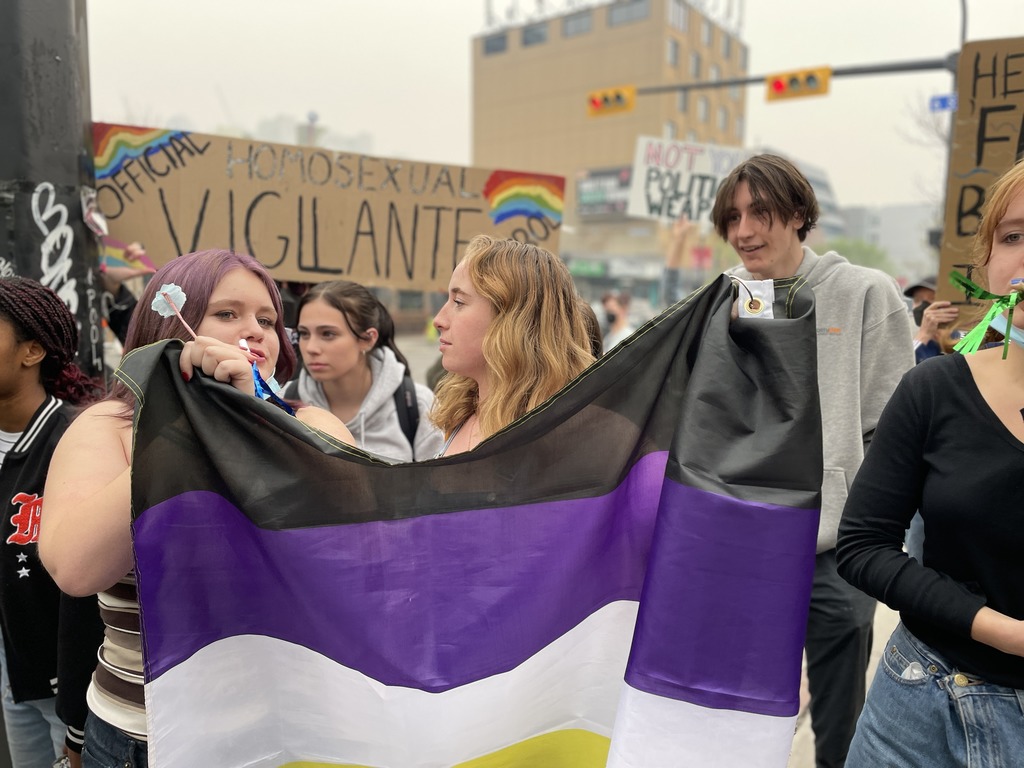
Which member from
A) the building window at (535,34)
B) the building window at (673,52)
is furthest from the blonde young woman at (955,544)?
the building window at (535,34)

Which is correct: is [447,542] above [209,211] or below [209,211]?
below

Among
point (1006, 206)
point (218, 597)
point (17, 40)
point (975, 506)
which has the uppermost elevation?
point (17, 40)

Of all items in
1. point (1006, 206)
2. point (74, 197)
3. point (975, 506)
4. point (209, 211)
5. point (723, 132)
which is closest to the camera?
point (975, 506)

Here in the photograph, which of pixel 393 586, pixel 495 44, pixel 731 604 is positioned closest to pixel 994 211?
pixel 731 604

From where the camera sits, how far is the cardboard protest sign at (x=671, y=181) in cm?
701

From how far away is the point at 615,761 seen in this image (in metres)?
1.41

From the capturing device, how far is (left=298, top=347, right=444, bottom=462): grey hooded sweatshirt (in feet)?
10.5

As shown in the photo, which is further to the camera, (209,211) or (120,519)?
(209,211)

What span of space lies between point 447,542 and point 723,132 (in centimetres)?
7016

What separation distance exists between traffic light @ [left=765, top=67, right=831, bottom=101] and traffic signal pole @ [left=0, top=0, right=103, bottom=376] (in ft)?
39.6

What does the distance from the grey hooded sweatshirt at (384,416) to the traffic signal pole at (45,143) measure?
1.00m

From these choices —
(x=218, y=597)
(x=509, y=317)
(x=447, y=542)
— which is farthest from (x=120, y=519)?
(x=509, y=317)

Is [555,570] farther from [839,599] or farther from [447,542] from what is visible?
[839,599]

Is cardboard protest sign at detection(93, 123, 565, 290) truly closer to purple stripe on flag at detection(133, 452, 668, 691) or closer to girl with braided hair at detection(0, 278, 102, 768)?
girl with braided hair at detection(0, 278, 102, 768)
